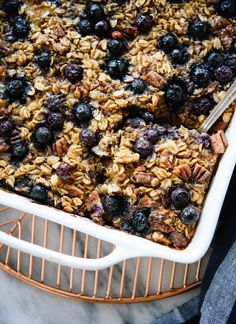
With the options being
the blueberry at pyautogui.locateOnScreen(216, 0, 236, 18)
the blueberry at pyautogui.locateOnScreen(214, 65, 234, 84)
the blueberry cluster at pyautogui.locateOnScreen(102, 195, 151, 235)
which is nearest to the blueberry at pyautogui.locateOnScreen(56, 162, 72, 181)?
the blueberry cluster at pyautogui.locateOnScreen(102, 195, 151, 235)

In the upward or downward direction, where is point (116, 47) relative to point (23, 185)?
upward

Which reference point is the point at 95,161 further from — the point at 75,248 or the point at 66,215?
the point at 75,248

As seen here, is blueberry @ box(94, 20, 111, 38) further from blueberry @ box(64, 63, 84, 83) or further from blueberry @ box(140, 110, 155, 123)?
blueberry @ box(140, 110, 155, 123)

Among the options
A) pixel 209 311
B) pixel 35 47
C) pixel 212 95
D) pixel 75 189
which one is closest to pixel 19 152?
pixel 75 189

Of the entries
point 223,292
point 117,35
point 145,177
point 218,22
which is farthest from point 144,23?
point 223,292

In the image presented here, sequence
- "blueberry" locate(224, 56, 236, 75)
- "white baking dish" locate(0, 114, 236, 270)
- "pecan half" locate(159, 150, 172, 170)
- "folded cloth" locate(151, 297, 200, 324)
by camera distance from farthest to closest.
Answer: "folded cloth" locate(151, 297, 200, 324), "blueberry" locate(224, 56, 236, 75), "pecan half" locate(159, 150, 172, 170), "white baking dish" locate(0, 114, 236, 270)

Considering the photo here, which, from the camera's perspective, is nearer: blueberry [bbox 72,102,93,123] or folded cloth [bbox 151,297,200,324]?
blueberry [bbox 72,102,93,123]

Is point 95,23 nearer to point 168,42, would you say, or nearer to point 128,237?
point 168,42

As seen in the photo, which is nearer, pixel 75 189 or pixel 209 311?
pixel 75 189
